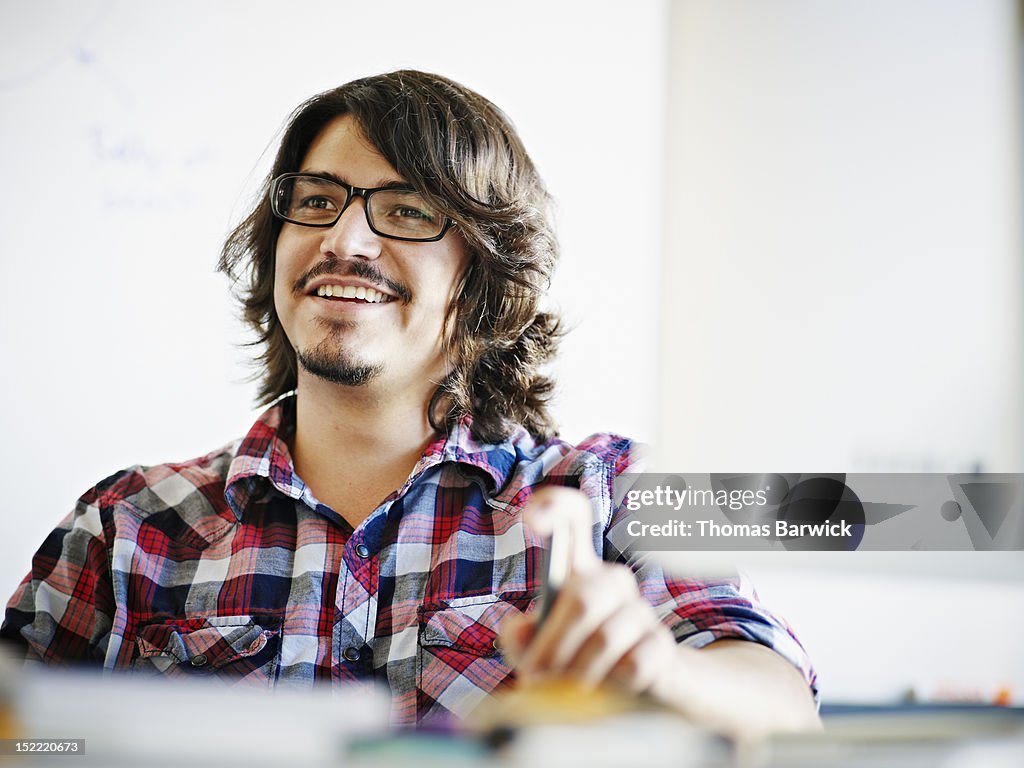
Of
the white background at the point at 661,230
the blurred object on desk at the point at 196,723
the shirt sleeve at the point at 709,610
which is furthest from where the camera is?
the white background at the point at 661,230

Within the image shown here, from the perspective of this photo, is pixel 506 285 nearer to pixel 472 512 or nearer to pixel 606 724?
pixel 472 512

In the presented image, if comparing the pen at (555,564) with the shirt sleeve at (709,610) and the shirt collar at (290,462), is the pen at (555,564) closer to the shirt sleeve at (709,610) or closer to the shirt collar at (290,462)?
the shirt sleeve at (709,610)

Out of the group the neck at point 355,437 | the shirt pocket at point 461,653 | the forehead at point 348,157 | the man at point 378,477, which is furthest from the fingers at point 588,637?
the forehead at point 348,157

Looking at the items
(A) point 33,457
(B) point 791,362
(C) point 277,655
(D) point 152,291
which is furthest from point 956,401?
(A) point 33,457

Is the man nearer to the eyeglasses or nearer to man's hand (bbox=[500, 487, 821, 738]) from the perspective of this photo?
the eyeglasses

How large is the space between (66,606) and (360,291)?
40 centimetres

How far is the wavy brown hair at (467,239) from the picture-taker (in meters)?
0.99

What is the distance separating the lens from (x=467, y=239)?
1.01m

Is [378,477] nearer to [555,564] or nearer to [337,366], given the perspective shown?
[337,366]

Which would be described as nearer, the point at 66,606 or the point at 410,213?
the point at 66,606

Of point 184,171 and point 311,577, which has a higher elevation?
point 184,171

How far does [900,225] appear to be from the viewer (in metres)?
1.10

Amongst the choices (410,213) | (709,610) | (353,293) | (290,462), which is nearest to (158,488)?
(290,462)

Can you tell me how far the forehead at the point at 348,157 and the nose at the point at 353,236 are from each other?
32mm
